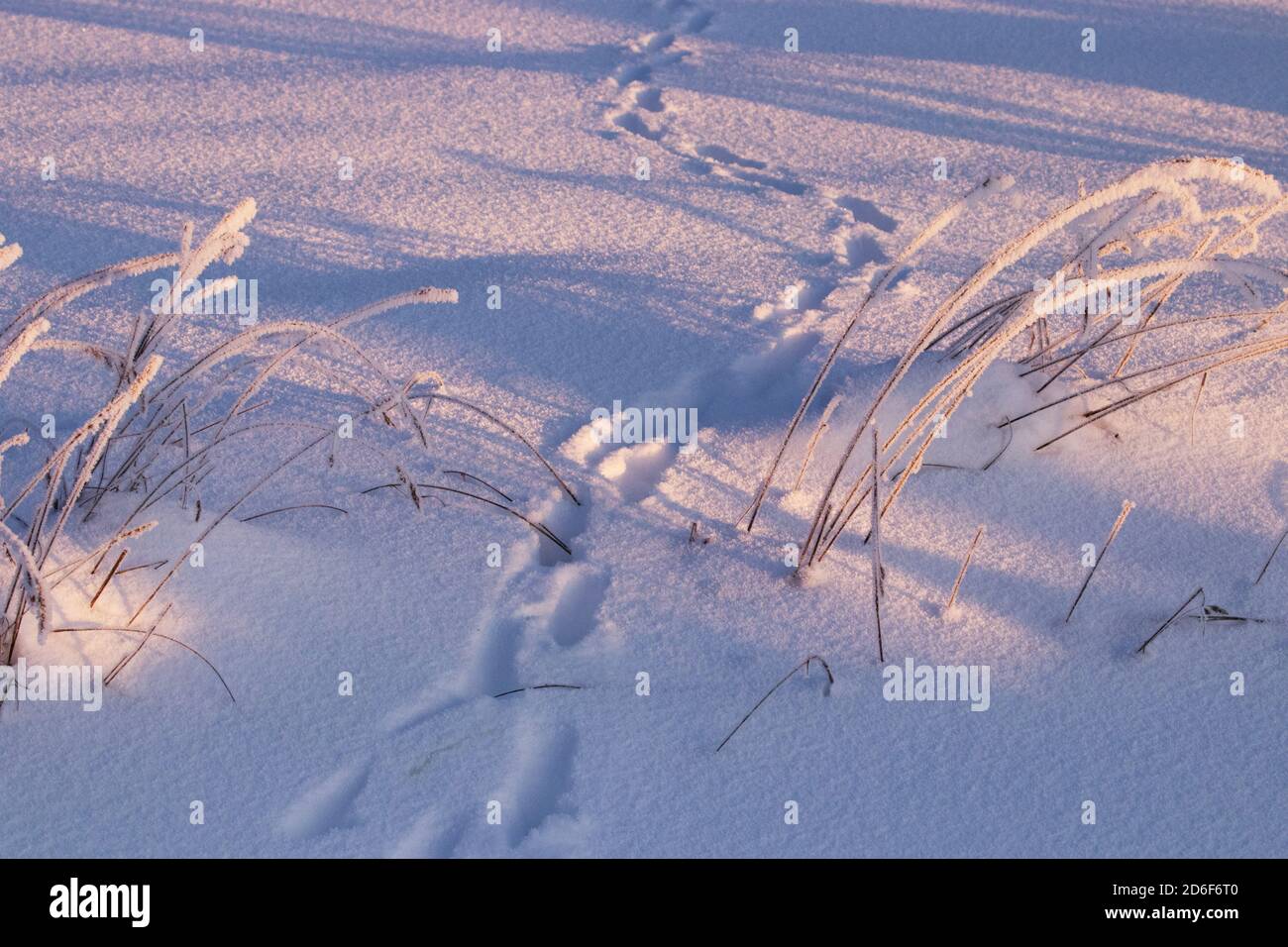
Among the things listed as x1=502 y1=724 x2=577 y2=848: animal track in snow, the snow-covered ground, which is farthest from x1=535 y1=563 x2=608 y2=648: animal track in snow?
x1=502 y1=724 x2=577 y2=848: animal track in snow

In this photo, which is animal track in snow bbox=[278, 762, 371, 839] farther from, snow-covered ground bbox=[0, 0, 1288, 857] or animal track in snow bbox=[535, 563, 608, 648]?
animal track in snow bbox=[535, 563, 608, 648]

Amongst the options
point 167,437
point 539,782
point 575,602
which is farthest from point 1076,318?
point 167,437

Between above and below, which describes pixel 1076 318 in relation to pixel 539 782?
above

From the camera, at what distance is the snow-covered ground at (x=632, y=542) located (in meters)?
1.19

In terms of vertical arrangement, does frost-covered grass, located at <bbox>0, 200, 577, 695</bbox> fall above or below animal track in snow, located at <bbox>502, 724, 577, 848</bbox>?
above

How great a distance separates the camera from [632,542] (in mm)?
1542

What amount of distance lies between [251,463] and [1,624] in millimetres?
459

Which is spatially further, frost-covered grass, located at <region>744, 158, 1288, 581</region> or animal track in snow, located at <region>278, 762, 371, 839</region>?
frost-covered grass, located at <region>744, 158, 1288, 581</region>

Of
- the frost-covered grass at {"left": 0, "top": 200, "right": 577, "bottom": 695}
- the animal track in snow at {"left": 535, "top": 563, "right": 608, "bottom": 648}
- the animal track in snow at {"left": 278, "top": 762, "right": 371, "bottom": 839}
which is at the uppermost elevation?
the frost-covered grass at {"left": 0, "top": 200, "right": 577, "bottom": 695}

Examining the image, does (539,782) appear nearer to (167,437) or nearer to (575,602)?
(575,602)

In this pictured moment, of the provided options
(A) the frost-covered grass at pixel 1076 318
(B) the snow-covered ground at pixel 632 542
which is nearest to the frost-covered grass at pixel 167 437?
(B) the snow-covered ground at pixel 632 542

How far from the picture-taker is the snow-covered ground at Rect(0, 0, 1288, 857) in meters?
1.19

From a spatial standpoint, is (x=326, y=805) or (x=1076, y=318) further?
(x=1076, y=318)
